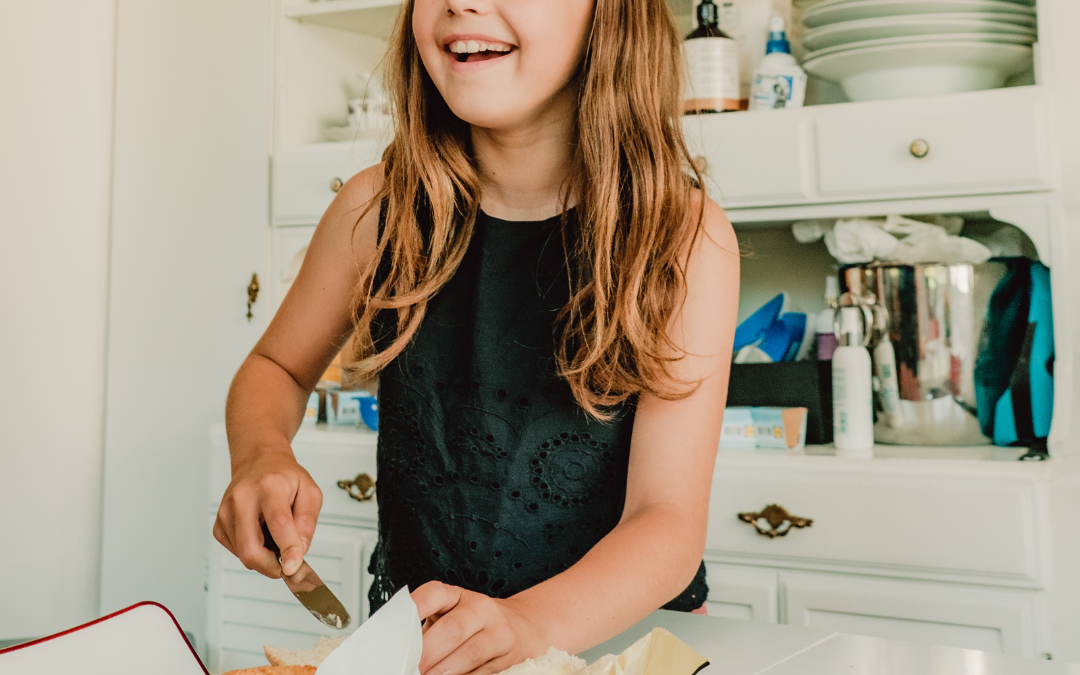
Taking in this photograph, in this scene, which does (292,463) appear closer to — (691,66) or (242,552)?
(242,552)

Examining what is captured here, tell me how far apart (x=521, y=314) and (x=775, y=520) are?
61 cm

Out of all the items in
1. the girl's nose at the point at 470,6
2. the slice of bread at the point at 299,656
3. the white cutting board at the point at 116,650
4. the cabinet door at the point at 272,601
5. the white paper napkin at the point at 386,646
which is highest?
the girl's nose at the point at 470,6

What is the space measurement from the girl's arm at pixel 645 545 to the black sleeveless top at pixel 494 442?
86mm

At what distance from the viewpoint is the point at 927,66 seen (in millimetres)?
1382

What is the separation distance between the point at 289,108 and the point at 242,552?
4.47ft

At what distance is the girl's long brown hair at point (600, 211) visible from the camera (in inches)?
32.3

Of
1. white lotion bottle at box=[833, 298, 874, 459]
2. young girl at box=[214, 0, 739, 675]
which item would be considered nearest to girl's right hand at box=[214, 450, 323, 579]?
young girl at box=[214, 0, 739, 675]

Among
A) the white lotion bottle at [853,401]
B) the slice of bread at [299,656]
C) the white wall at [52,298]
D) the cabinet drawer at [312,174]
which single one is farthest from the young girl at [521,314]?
the white wall at [52,298]

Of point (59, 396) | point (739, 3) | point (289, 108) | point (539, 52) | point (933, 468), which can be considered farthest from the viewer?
point (59, 396)

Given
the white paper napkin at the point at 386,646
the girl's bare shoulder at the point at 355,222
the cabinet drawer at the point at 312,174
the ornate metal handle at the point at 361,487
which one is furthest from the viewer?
the cabinet drawer at the point at 312,174

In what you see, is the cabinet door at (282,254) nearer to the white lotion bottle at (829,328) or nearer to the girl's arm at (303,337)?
the girl's arm at (303,337)

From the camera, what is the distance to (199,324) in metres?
1.85

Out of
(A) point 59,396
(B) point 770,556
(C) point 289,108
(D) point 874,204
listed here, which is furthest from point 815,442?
(A) point 59,396

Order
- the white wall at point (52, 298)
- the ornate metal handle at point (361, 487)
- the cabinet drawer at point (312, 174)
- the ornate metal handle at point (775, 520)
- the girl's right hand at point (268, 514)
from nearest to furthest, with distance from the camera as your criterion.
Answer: the girl's right hand at point (268, 514), the ornate metal handle at point (775, 520), the ornate metal handle at point (361, 487), the cabinet drawer at point (312, 174), the white wall at point (52, 298)
